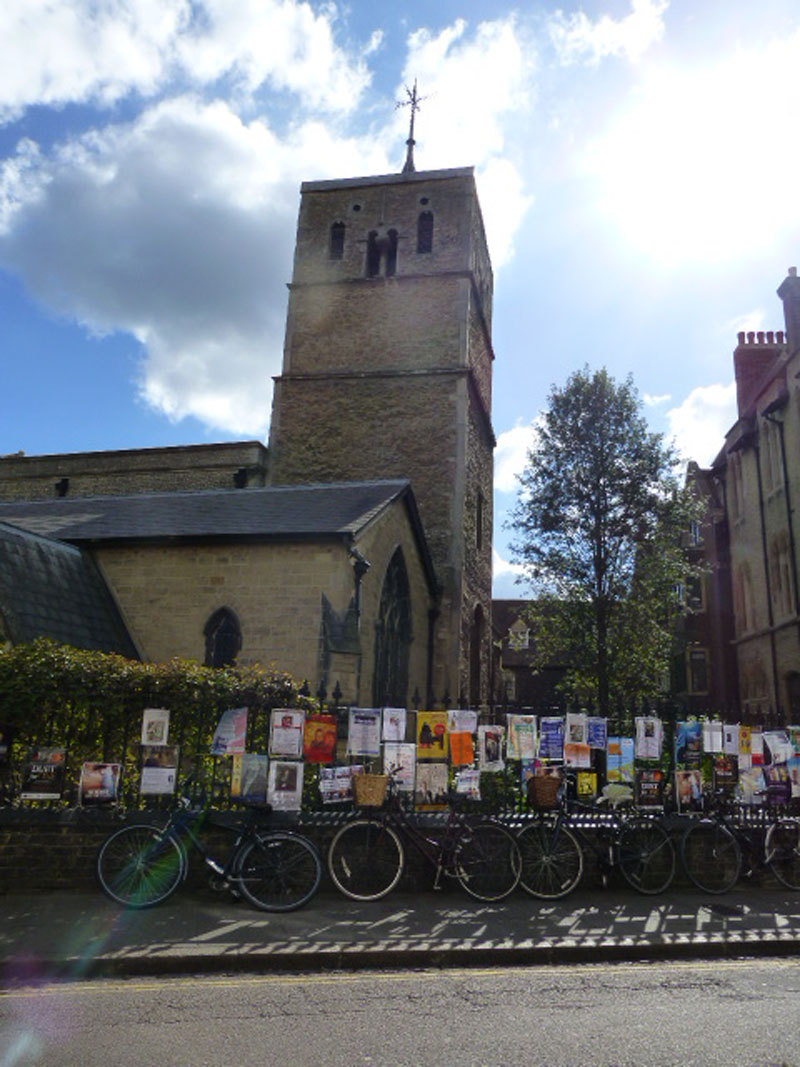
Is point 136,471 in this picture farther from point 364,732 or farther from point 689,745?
point 689,745

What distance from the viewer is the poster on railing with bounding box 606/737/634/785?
888 cm

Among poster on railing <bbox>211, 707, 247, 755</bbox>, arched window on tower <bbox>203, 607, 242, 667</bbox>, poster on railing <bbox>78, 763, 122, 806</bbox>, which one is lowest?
poster on railing <bbox>78, 763, 122, 806</bbox>

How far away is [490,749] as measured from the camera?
8.68 m

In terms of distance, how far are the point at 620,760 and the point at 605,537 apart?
1328 centimetres

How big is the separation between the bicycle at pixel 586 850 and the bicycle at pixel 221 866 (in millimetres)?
2235

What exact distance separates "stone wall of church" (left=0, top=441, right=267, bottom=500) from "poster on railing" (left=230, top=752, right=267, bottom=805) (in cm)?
1645

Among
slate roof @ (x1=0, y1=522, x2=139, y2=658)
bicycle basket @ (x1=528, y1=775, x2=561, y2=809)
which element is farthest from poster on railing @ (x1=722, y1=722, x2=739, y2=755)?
slate roof @ (x1=0, y1=522, x2=139, y2=658)

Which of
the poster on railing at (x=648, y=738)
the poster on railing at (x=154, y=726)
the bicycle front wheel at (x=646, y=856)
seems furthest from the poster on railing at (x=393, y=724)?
the poster on railing at (x=648, y=738)

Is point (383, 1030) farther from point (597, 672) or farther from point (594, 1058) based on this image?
point (597, 672)

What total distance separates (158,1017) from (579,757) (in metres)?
5.62

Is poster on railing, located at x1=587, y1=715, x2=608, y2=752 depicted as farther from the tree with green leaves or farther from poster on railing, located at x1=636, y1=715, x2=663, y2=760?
the tree with green leaves

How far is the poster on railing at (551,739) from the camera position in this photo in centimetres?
880

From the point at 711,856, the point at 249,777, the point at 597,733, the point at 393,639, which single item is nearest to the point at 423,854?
the point at 249,777

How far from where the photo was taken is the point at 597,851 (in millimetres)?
7984
